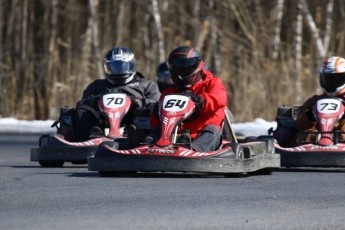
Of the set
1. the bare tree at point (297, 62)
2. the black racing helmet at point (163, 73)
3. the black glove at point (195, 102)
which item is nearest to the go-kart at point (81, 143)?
the black glove at point (195, 102)

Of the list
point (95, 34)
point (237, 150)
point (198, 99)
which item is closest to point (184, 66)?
point (198, 99)

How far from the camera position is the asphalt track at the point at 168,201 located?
263 inches

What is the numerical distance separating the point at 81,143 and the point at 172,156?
283 cm

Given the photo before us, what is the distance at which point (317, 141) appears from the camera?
40.7ft

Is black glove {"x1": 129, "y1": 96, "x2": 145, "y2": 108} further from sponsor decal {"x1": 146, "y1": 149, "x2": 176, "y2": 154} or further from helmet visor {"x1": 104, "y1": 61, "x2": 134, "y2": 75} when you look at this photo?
sponsor decal {"x1": 146, "y1": 149, "x2": 176, "y2": 154}

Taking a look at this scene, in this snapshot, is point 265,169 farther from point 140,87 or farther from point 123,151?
point 140,87

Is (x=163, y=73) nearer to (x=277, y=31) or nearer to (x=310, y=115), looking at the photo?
(x=310, y=115)

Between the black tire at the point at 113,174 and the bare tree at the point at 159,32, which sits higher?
the bare tree at the point at 159,32

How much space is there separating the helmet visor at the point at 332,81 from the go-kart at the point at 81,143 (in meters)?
2.42

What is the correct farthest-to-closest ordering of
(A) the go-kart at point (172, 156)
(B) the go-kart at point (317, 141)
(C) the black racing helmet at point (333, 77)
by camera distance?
(C) the black racing helmet at point (333, 77) → (B) the go-kart at point (317, 141) → (A) the go-kart at point (172, 156)

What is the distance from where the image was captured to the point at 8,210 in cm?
730

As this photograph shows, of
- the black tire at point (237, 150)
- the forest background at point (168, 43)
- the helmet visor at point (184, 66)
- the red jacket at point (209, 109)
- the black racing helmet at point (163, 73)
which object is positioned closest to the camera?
the black tire at point (237, 150)

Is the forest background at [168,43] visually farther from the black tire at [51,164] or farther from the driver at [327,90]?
the black tire at [51,164]

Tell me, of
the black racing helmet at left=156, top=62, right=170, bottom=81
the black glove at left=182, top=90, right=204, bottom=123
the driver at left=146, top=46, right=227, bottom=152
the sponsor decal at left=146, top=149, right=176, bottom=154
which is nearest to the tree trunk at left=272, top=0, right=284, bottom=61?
the black racing helmet at left=156, top=62, right=170, bottom=81
